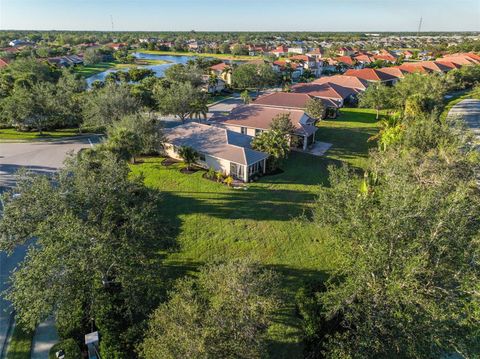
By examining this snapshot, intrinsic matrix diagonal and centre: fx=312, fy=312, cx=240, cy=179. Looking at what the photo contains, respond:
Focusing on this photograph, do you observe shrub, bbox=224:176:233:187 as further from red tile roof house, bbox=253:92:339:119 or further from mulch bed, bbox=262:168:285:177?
red tile roof house, bbox=253:92:339:119

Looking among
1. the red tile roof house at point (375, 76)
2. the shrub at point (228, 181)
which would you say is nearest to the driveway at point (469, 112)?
the red tile roof house at point (375, 76)

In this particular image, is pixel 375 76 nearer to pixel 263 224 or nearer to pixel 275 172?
pixel 275 172

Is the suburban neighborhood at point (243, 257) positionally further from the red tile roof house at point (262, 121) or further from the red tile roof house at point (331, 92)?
the red tile roof house at point (331, 92)

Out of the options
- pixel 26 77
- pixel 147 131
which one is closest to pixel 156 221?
pixel 147 131

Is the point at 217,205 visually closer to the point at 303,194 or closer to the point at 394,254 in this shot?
the point at 303,194

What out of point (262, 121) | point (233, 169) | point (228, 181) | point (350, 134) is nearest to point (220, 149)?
point (233, 169)

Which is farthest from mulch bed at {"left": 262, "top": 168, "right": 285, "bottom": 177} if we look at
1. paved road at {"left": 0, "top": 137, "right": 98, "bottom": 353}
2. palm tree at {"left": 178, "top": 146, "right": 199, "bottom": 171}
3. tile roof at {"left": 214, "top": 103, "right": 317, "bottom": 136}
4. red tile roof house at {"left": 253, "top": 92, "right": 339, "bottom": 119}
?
paved road at {"left": 0, "top": 137, "right": 98, "bottom": 353}
